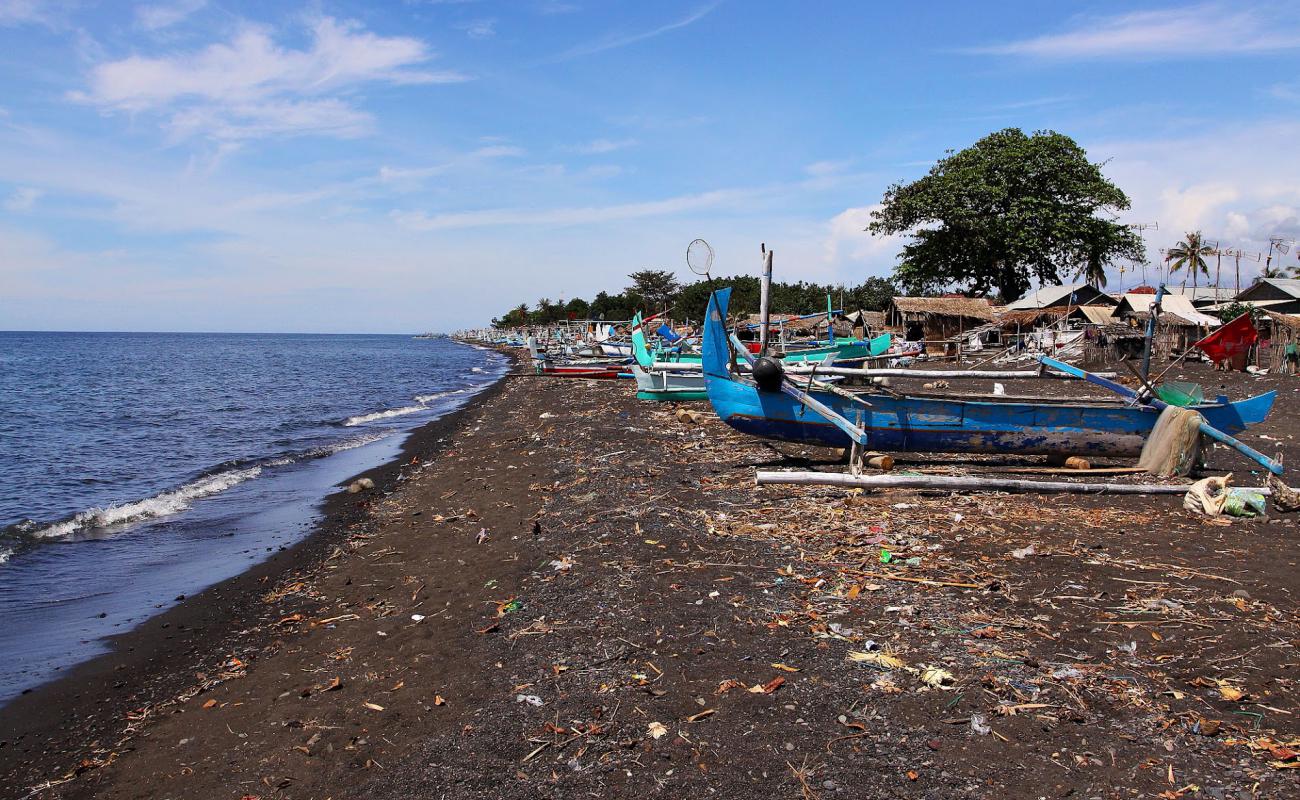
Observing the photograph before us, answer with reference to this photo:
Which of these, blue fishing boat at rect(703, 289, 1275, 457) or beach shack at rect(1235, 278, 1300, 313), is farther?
beach shack at rect(1235, 278, 1300, 313)

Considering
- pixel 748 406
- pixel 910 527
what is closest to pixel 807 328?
pixel 748 406

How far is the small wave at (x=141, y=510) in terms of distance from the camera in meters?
10.7

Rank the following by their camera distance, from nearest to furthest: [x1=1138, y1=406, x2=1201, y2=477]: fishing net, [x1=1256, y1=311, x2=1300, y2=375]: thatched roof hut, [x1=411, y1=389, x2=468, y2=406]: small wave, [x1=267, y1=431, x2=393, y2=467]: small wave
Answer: [x1=1138, y1=406, x2=1201, y2=477]: fishing net < [x1=267, y1=431, x2=393, y2=467]: small wave < [x1=1256, y1=311, x2=1300, y2=375]: thatched roof hut < [x1=411, y1=389, x2=468, y2=406]: small wave

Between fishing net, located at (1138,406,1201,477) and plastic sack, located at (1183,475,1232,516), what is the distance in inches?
56.6

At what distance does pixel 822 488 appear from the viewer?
909 centimetres

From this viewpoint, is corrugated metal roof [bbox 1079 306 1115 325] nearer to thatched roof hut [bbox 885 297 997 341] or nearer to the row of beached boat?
thatched roof hut [bbox 885 297 997 341]

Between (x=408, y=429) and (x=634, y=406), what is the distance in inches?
272

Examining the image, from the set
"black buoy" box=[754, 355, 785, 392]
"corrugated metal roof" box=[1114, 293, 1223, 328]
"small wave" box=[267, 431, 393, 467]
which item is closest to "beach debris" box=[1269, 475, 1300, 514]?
"black buoy" box=[754, 355, 785, 392]

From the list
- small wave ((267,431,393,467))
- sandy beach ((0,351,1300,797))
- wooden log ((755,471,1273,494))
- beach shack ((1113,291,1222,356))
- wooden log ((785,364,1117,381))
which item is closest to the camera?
sandy beach ((0,351,1300,797))

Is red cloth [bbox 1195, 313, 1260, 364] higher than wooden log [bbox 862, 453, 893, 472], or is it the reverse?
red cloth [bbox 1195, 313, 1260, 364]

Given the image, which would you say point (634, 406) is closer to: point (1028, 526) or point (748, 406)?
point (748, 406)

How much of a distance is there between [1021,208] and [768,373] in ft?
114

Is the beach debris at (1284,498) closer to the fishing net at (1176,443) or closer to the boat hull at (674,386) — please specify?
the fishing net at (1176,443)

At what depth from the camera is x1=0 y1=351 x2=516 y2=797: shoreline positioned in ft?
16.9
